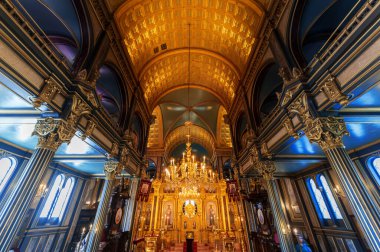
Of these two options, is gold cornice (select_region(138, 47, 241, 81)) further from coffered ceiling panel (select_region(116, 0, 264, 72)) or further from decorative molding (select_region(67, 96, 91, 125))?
decorative molding (select_region(67, 96, 91, 125))

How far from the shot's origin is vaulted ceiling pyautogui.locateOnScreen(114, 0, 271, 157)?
888 cm

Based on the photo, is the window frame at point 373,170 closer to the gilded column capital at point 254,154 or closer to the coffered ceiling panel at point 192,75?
the gilded column capital at point 254,154

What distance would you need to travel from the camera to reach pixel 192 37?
38.1ft

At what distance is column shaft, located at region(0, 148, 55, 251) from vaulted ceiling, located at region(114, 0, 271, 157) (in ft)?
23.8

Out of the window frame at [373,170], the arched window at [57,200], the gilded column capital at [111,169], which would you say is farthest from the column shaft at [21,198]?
the window frame at [373,170]

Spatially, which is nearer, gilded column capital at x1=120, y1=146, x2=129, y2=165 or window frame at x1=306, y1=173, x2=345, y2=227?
gilded column capital at x1=120, y1=146, x2=129, y2=165

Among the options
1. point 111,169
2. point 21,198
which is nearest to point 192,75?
point 111,169

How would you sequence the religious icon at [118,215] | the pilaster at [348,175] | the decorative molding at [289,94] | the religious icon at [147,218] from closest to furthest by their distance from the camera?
the pilaster at [348,175], the decorative molding at [289,94], the religious icon at [118,215], the religious icon at [147,218]

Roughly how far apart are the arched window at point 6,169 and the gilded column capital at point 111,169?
403 centimetres

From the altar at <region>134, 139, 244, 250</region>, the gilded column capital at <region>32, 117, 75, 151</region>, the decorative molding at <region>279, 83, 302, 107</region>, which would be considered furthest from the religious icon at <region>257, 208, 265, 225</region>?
the gilded column capital at <region>32, 117, 75, 151</region>

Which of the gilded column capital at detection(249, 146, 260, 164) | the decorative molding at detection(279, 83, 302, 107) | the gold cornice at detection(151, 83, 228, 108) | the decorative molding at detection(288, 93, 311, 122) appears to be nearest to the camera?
the decorative molding at detection(288, 93, 311, 122)

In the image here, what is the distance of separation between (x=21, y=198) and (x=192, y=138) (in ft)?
76.8

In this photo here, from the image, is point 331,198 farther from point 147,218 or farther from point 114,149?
point 147,218

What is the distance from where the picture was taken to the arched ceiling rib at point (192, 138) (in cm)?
2278
